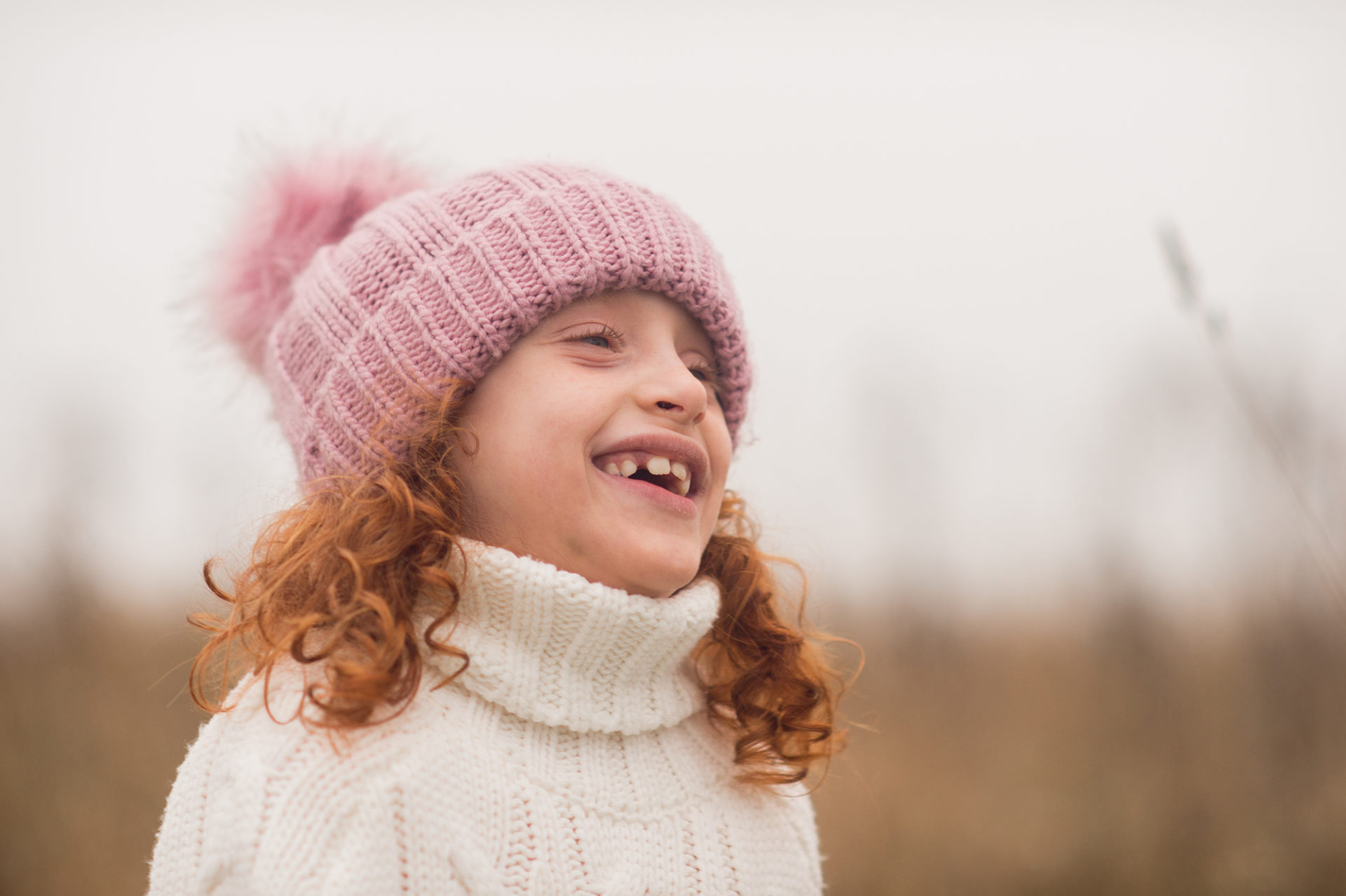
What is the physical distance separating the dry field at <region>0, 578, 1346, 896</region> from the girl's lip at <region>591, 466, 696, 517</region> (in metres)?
1.33

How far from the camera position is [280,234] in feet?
5.00

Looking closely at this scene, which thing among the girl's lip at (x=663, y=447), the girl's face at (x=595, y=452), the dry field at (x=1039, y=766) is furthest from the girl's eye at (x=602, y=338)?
the dry field at (x=1039, y=766)

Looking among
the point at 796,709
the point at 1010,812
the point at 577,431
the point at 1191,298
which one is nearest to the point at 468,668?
the point at 577,431

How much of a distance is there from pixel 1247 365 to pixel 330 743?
250cm

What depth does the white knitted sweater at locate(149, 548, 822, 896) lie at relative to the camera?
91 cm

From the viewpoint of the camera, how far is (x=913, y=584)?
3.11 metres

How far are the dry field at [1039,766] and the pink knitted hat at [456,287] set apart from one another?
4.37 feet

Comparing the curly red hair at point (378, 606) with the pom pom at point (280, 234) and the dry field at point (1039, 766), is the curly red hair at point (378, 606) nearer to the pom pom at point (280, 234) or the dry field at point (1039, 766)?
the pom pom at point (280, 234)

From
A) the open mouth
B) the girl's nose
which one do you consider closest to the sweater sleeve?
the open mouth

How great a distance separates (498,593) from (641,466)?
0.28m

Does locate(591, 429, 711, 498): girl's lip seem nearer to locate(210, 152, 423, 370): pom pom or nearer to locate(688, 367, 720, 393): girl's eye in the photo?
locate(688, 367, 720, 393): girl's eye

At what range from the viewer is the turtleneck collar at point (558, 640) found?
41.9 inches

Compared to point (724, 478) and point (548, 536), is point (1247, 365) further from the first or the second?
point (548, 536)

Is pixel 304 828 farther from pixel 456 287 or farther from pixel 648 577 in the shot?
pixel 456 287
